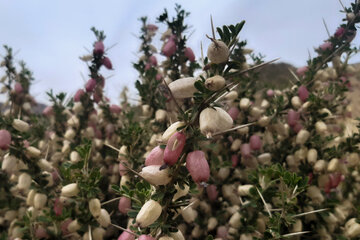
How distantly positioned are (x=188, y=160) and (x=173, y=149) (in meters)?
0.07

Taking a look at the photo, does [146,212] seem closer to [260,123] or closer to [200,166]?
[200,166]

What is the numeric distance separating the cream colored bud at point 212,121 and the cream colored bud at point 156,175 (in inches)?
8.5

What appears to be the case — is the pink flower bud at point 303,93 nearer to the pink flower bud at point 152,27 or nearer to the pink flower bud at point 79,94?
the pink flower bud at point 152,27

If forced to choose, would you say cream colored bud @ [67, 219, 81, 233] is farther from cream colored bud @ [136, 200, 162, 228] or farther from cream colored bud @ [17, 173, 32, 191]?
cream colored bud @ [136, 200, 162, 228]

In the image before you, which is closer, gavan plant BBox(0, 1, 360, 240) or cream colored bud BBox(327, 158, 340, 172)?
gavan plant BBox(0, 1, 360, 240)

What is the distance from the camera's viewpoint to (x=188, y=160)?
1.08m

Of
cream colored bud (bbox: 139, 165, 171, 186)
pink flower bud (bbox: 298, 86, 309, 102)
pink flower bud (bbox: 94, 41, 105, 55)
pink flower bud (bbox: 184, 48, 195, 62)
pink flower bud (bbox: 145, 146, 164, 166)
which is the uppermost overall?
pink flower bud (bbox: 94, 41, 105, 55)

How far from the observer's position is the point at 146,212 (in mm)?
1088

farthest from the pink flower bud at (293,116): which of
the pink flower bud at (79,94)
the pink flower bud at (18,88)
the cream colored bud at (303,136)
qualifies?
the pink flower bud at (18,88)

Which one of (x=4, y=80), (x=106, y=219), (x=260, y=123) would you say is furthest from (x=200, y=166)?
(x=4, y=80)

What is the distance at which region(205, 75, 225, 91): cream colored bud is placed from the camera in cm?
102

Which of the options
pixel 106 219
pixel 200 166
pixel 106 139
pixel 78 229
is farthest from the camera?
pixel 106 139

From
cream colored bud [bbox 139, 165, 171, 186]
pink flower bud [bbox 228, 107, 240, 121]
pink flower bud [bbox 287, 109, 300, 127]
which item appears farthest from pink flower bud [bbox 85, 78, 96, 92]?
cream colored bud [bbox 139, 165, 171, 186]

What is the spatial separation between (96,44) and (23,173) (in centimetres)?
139
